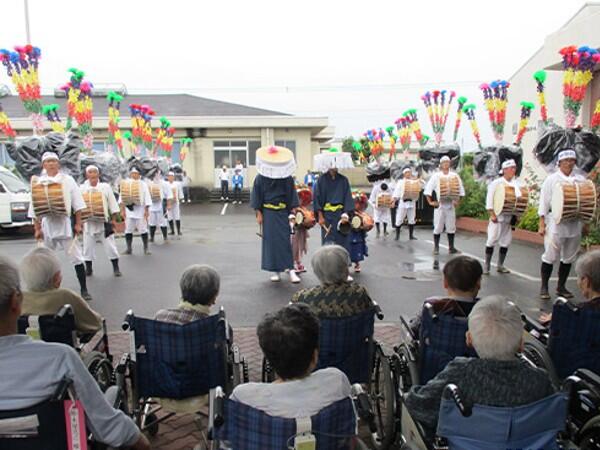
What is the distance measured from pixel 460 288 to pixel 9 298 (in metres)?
2.27

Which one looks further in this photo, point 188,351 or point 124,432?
point 188,351

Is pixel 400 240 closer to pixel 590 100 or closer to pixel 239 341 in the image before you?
pixel 590 100

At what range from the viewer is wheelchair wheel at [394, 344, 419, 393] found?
112 inches

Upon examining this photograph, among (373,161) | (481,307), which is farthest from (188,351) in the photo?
(373,161)

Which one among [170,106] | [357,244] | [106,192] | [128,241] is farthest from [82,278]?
[170,106]

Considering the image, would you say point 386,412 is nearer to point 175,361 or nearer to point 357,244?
point 175,361

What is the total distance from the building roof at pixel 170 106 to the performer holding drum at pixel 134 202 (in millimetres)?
17210

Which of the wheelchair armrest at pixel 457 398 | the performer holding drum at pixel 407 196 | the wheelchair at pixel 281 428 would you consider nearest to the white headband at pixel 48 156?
the wheelchair at pixel 281 428

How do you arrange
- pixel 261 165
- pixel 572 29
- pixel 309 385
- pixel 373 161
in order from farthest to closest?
pixel 373 161, pixel 572 29, pixel 261 165, pixel 309 385

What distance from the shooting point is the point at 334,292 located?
307 cm

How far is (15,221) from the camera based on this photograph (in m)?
13.6

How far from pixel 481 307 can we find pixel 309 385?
0.74 meters

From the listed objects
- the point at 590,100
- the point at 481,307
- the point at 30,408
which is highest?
the point at 590,100

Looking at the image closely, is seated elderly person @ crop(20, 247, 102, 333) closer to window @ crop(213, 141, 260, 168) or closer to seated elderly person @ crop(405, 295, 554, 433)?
seated elderly person @ crop(405, 295, 554, 433)
